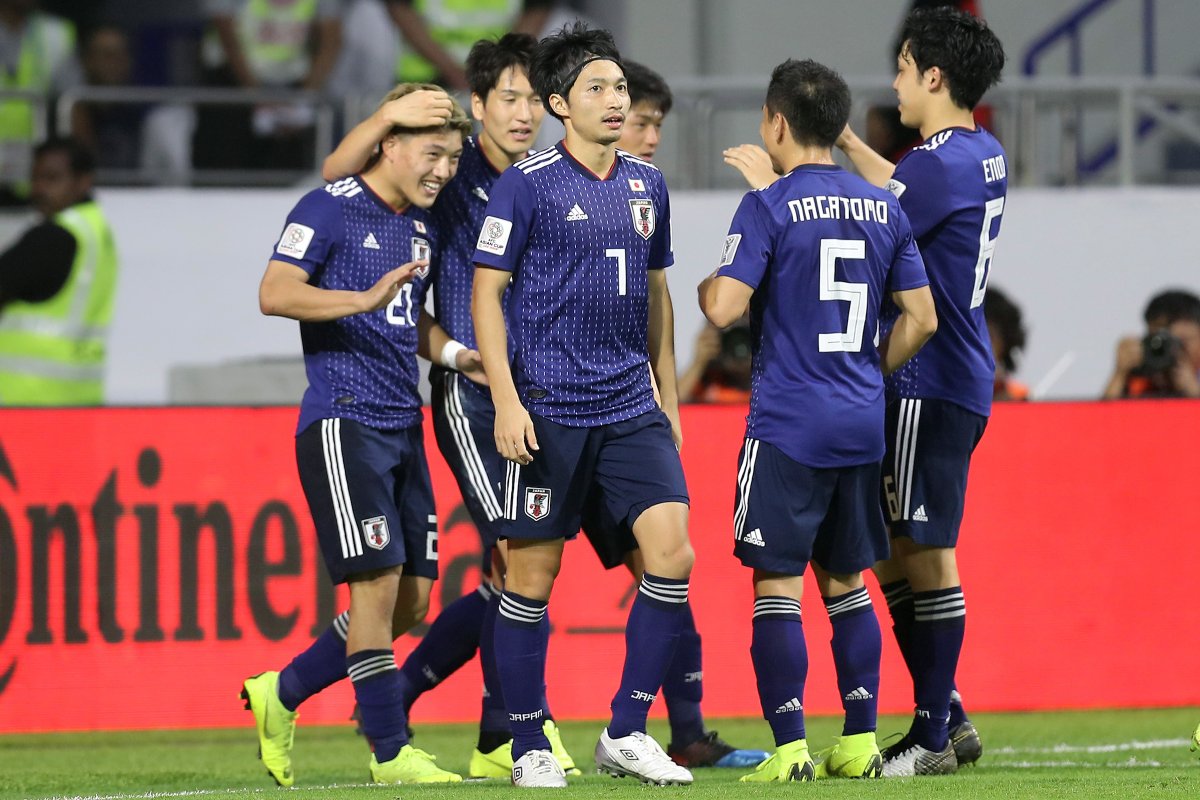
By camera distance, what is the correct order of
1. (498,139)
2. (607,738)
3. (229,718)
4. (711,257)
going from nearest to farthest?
(607,738)
(498,139)
(229,718)
(711,257)

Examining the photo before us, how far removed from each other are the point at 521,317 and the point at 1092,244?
7.36 metres

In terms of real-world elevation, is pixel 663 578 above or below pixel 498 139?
below

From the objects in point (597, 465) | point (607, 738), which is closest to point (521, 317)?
point (597, 465)

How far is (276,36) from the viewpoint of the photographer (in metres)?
12.8

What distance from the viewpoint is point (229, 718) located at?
26.1 ft

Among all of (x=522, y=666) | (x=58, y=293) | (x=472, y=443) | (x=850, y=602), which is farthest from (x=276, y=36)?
(x=850, y=602)

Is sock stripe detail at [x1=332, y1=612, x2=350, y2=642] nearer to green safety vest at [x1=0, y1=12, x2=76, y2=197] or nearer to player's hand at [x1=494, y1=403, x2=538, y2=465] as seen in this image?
player's hand at [x1=494, y1=403, x2=538, y2=465]

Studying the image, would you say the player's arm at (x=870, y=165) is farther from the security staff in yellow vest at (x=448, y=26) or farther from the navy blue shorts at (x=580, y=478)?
the security staff in yellow vest at (x=448, y=26)

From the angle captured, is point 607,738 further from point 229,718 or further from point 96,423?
point 96,423

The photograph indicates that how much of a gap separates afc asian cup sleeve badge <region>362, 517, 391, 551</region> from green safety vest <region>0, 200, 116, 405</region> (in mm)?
5143

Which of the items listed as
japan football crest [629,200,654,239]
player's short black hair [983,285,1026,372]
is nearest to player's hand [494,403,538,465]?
japan football crest [629,200,654,239]

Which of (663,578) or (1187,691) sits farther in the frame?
(1187,691)

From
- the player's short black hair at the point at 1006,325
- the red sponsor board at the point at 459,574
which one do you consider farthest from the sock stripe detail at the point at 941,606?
the player's short black hair at the point at 1006,325

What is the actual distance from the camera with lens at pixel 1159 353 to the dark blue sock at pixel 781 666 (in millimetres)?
3964
